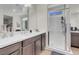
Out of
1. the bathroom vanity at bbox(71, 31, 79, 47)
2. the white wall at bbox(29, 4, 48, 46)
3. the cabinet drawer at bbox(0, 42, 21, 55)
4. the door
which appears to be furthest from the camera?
the bathroom vanity at bbox(71, 31, 79, 47)

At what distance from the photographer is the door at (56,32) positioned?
10.8ft

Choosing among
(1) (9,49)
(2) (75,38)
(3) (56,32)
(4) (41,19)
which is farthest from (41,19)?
(1) (9,49)

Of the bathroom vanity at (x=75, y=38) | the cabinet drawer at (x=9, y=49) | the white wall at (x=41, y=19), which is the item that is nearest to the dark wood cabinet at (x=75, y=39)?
the bathroom vanity at (x=75, y=38)

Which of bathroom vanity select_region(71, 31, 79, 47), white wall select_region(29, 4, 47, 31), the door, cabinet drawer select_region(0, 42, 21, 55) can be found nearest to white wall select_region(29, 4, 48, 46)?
white wall select_region(29, 4, 47, 31)

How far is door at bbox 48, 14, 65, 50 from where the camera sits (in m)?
3.31

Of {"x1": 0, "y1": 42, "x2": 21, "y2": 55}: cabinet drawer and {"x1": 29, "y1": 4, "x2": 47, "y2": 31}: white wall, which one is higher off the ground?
{"x1": 29, "y1": 4, "x2": 47, "y2": 31}: white wall

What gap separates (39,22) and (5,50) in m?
2.67

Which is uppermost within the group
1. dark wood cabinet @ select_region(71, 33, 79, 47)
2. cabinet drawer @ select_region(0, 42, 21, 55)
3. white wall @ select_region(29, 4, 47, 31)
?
white wall @ select_region(29, 4, 47, 31)

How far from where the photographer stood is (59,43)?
11.3ft

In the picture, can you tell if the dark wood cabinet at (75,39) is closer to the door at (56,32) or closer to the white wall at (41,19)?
the door at (56,32)

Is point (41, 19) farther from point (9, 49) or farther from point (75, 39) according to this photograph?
point (9, 49)

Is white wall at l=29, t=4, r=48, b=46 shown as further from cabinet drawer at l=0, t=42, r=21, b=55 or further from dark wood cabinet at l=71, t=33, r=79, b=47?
cabinet drawer at l=0, t=42, r=21, b=55

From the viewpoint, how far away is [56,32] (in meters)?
3.49
